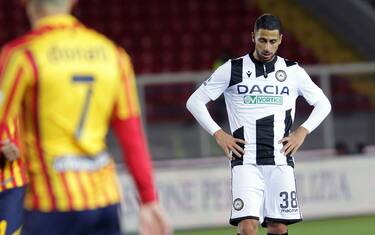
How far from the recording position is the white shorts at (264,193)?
7.88 meters

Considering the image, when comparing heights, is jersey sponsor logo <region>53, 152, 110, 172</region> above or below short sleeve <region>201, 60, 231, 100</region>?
below

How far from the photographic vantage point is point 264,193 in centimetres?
802

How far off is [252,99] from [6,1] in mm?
14730

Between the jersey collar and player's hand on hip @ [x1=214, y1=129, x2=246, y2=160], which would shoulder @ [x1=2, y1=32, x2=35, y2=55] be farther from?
player's hand on hip @ [x1=214, y1=129, x2=246, y2=160]

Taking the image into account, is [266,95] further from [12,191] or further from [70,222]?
[70,222]

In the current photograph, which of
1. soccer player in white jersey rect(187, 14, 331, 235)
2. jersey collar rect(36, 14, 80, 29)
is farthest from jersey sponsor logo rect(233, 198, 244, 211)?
jersey collar rect(36, 14, 80, 29)

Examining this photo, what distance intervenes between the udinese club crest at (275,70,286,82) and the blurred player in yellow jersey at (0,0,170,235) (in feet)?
12.2

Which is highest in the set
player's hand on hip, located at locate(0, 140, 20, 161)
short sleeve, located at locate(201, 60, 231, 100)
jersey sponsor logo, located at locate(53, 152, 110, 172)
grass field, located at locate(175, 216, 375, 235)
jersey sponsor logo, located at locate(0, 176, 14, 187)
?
short sleeve, located at locate(201, 60, 231, 100)

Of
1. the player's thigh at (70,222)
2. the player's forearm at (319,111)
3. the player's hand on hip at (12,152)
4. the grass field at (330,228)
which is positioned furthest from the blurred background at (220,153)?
the player's thigh at (70,222)

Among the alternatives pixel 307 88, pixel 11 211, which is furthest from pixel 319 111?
pixel 11 211

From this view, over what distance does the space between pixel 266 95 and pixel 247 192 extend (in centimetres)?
70

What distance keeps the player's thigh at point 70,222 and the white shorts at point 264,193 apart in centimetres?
355

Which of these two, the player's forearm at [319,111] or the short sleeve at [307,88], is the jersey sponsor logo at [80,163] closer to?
the short sleeve at [307,88]

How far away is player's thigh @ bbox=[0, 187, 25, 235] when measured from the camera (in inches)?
262
